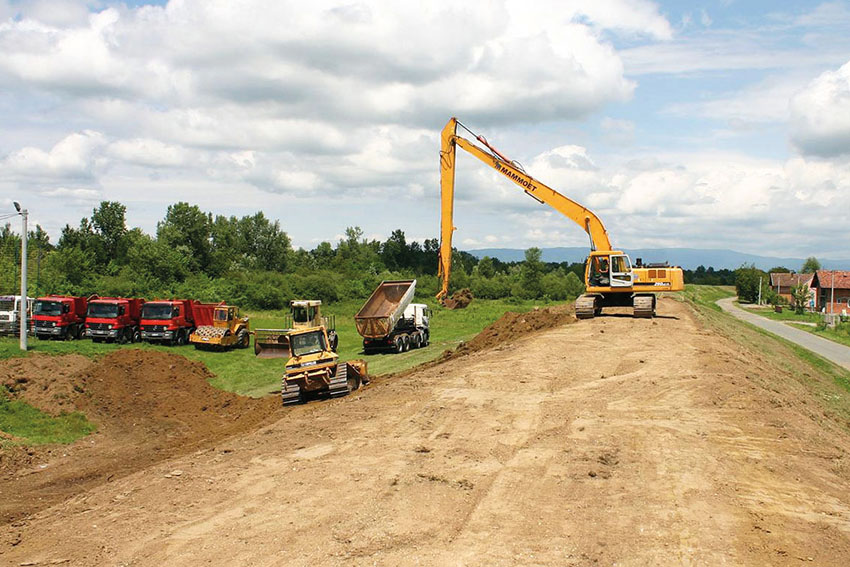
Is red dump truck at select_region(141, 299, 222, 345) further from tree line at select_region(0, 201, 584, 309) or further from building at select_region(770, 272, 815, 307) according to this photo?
building at select_region(770, 272, 815, 307)

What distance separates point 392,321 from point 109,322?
54.3ft

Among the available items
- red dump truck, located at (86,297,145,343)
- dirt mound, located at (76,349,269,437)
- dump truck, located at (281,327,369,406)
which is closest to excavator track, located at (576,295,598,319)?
dump truck, located at (281,327,369,406)

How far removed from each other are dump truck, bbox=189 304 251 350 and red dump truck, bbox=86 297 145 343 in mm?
3707

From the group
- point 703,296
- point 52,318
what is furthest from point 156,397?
point 703,296

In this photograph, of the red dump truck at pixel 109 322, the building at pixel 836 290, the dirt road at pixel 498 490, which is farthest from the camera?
the building at pixel 836 290

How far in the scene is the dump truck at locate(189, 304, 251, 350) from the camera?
3703 centimetres

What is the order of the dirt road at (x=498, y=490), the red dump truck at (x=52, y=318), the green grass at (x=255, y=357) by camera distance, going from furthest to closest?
the red dump truck at (x=52, y=318), the green grass at (x=255, y=357), the dirt road at (x=498, y=490)

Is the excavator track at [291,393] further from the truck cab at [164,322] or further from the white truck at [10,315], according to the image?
the white truck at [10,315]

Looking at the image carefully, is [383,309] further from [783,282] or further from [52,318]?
[783,282]

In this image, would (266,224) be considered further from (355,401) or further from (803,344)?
(355,401)

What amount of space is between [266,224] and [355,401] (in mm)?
97570

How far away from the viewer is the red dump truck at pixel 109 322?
123ft

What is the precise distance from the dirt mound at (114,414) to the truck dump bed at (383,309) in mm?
7499

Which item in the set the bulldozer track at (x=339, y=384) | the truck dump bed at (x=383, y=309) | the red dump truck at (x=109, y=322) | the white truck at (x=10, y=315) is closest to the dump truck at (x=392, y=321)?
the truck dump bed at (x=383, y=309)
